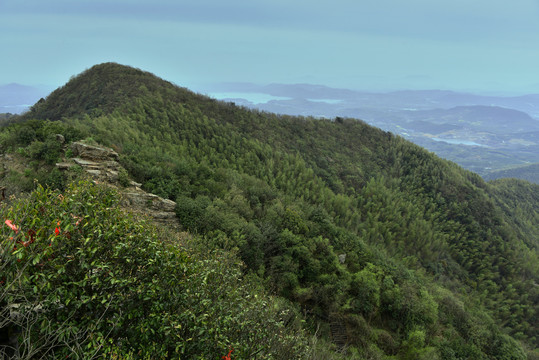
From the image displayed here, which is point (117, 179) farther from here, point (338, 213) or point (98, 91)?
point (98, 91)

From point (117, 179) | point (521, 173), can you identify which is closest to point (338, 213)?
point (117, 179)

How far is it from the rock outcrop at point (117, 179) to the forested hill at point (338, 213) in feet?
3.37

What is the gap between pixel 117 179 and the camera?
17078 mm

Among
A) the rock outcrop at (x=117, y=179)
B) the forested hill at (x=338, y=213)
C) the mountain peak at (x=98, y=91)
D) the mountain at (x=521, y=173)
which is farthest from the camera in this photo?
the mountain at (x=521, y=173)

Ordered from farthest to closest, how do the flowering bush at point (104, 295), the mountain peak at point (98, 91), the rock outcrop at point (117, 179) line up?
the mountain peak at point (98, 91)
the rock outcrop at point (117, 179)
the flowering bush at point (104, 295)

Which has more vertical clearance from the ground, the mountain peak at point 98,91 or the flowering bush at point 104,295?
the mountain peak at point 98,91

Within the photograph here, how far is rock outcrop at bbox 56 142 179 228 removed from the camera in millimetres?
16312

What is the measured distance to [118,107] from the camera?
3578 centimetres

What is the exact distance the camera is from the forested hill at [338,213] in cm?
1842

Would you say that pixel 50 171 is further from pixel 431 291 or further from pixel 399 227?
pixel 399 227

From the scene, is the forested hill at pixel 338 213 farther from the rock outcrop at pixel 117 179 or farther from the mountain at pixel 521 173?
the mountain at pixel 521 173

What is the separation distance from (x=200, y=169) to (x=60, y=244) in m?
18.2

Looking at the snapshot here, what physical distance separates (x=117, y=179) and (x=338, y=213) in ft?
88.4

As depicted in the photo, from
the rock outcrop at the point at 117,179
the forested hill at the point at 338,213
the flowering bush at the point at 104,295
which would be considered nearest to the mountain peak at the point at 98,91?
the forested hill at the point at 338,213
